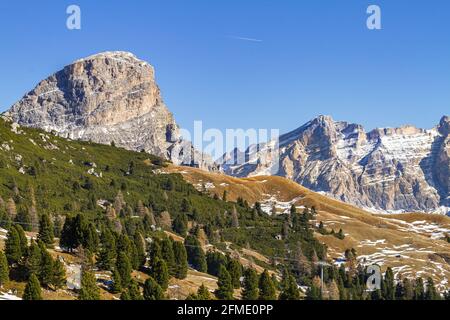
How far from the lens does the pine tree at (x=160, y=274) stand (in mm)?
151000

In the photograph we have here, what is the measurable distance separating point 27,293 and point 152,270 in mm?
49716

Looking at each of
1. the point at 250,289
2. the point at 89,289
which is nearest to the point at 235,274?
the point at 250,289

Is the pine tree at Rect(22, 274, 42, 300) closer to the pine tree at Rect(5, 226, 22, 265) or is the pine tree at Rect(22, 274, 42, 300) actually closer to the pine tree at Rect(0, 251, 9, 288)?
the pine tree at Rect(0, 251, 9, 288)

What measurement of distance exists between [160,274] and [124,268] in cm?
1318

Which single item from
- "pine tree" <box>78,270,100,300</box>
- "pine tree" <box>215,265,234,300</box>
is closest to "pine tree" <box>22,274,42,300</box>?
"pine tree" <box>78,270,100,300</box>

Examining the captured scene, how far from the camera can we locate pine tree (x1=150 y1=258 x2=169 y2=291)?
151000 mm

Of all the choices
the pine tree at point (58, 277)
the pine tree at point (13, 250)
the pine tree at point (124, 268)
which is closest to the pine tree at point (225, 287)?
the pine tree at point (124, 268)

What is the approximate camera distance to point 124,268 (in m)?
141

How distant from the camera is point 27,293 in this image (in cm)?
10712

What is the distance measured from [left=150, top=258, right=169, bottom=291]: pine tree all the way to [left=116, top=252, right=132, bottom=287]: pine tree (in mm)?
9281

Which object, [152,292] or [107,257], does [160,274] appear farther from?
[152,292]

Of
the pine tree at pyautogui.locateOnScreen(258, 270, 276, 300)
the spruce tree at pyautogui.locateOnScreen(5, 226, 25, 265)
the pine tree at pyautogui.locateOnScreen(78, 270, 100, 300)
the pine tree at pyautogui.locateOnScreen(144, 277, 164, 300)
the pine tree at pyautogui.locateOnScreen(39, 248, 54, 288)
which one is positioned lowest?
the pine tree at pyautogui.locateOnScreen(258, 270, 276, 300)
